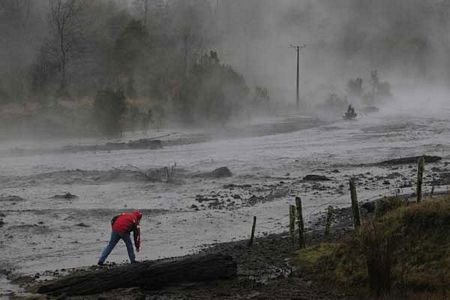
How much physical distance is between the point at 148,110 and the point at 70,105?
5930mm

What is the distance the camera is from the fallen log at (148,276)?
12.2m

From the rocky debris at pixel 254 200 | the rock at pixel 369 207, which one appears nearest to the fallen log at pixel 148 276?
the rock at pixel 369 207

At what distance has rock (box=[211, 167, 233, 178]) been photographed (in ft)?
93.5

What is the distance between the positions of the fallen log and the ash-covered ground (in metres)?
1.74

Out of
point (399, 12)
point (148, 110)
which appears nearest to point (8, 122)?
point (148, 110)

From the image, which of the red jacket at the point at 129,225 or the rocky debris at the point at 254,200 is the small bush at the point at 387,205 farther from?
the rocky debris at the point at 254,200

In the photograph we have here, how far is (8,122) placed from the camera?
42812mm

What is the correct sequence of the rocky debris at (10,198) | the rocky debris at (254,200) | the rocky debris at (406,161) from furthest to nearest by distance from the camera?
the rocky debris at (406,161), the rocky debris at (10,198), the rocky debris at (254,200)

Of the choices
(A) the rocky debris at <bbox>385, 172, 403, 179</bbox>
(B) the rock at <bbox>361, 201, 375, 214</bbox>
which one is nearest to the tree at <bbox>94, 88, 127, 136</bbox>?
(A) the rocky debris at <bbox>385, 172, 403, 179</bbox>

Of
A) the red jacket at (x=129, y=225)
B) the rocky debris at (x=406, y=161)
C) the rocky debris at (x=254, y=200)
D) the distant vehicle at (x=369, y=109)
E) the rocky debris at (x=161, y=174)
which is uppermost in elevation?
the distant vehicle at (x=369, y=109)

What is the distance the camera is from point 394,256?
12484 millimetres

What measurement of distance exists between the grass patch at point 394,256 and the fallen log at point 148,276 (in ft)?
6.42

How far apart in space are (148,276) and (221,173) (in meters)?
16.3

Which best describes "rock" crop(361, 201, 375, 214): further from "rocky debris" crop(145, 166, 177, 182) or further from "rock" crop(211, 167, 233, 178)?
"rocky debris" crop(145, 166, 177, 182)
